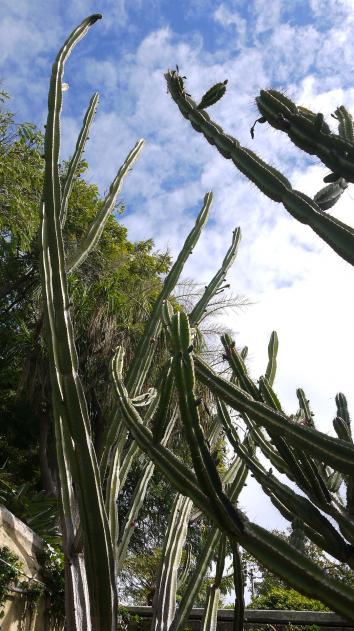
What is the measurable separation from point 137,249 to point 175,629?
30.7 ft

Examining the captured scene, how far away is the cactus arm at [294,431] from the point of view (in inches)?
58.1

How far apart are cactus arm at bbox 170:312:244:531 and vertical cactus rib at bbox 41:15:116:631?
27cm

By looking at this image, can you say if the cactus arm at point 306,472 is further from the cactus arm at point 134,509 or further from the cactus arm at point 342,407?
the cactus arm at point 134,509

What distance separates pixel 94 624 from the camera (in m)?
1.60

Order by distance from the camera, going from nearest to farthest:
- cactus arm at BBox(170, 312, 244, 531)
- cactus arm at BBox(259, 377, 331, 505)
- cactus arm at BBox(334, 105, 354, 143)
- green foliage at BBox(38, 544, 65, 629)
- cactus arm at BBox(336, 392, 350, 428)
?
cactus arm at BBox(170, 312, 244, 531), cactus arm at BBox(259, 377, 331, 505), cactus arm at BBox(334, 105, 354, 143), cactus arm at BBox(336, 392, 350, 428), green foliage at BBox(38, 544, 65, 629)

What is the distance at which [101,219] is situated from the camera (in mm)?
2781

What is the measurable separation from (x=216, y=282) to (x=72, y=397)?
165cm

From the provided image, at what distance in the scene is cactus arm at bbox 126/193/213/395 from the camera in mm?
2639

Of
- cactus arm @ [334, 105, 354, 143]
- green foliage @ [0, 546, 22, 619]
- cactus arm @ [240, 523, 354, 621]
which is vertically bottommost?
cactus arm @ [240, 523, 354, 621]

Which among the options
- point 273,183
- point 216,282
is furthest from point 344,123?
point 216,282

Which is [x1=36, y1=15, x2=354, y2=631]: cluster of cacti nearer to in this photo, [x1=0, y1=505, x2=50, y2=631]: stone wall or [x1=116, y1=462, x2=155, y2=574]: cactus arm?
[x1=116, y1=462, x2=155, y2=574]: cactus arm

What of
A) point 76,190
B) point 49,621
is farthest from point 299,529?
point 76,190

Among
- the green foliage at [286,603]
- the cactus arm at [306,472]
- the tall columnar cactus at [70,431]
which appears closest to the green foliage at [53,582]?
the tall columnar cactus at [70,431]

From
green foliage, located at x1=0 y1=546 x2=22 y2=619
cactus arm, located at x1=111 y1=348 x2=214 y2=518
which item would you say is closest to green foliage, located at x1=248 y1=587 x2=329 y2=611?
green foliage, located at x1=0 y1=546 x2=22 y2=619
